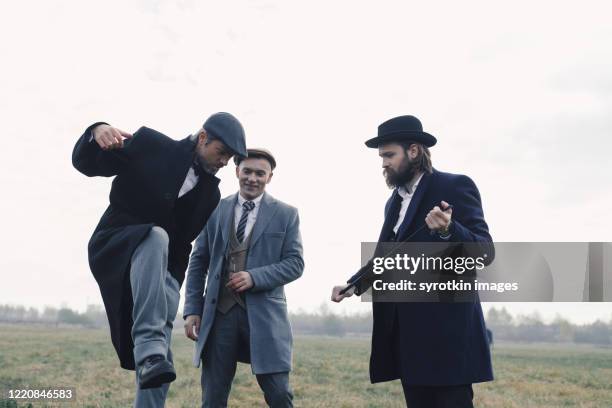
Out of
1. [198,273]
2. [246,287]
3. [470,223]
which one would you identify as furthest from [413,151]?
[198,273]

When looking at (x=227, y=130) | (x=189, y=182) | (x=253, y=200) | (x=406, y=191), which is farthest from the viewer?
(x=253, y=200)

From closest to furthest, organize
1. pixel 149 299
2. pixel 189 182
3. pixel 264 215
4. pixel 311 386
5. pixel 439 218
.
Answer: pixel 149 299 → pixel 439 218 → pixel 189 182 → pixel 264 215 → pixel 311 386

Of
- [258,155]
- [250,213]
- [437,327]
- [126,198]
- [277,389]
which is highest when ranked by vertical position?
[258,155]

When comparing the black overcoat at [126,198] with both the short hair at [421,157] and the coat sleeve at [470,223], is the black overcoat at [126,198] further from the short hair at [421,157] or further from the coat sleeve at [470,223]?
the coat sleeve at [470,223]

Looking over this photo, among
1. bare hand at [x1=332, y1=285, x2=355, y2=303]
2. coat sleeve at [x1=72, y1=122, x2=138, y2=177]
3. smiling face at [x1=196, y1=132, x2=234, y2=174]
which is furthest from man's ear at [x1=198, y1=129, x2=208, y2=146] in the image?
bare hand at [x1=332, y1=285, x2=355, y2=303]

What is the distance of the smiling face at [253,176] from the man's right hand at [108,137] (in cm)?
154

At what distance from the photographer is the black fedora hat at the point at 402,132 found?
5292 mm

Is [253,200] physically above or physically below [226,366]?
above

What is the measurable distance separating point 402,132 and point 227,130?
4.67ft

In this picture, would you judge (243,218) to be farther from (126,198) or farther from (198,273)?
(126,198)

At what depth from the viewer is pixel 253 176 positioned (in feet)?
19.5

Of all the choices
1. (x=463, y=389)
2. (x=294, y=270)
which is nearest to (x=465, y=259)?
(x=463, y=389)

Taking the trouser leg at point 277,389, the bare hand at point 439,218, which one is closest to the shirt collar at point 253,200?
the trouser leg at point 277,389

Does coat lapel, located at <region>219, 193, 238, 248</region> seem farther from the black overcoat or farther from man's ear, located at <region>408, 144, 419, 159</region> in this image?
man's ear, located at <region>408, 144, 419, 159</region>
